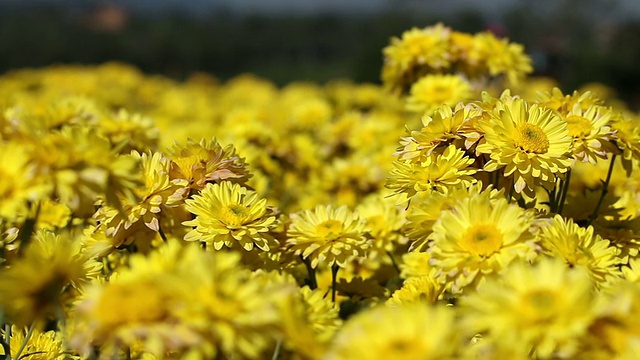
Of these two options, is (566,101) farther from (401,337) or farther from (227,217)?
(401,337)

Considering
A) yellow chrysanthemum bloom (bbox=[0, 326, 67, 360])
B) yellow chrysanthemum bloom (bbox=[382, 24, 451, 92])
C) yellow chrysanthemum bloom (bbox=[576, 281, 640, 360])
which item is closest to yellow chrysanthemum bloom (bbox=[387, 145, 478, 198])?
yellow chrysanthemum bloom (bbox=[576, 281, 640, 360])

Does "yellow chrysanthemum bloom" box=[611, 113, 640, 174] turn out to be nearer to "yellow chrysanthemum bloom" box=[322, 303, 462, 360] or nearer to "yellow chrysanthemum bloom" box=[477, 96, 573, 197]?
"yellow chrysanthemum bloom" box=[477, 96, 573, 197]

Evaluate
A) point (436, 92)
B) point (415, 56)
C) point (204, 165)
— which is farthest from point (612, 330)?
point (415, 56)

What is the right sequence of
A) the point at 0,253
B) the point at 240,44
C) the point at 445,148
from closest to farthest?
the point at 0,253
the point at 445,148
the point at 240,44

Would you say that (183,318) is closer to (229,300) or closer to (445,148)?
(229,300)

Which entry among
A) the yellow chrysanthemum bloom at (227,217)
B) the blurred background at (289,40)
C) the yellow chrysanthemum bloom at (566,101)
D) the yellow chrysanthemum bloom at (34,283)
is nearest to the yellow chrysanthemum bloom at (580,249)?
the yellow chrysanthemum bloom at (566,101)

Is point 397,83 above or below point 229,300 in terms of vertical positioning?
below

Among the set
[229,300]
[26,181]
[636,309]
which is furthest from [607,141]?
[26,181]
